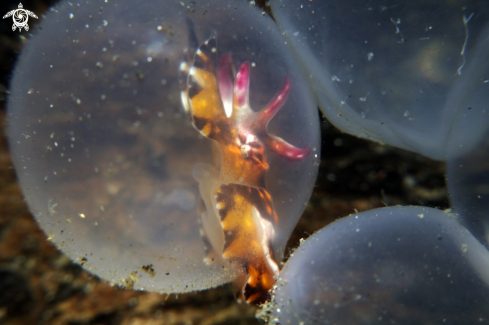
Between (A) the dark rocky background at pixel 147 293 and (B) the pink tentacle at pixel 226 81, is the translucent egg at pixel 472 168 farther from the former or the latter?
(B) the pink tentacle at pixel 226 81

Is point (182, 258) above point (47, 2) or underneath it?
underneath

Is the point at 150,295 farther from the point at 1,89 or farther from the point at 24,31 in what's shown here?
the point at 24,31

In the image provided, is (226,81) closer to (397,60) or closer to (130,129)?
(130,129)

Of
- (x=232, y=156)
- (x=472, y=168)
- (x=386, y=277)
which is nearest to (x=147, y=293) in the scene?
(x=232, y=156)

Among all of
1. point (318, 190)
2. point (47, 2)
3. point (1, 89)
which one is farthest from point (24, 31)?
point (318, 190)

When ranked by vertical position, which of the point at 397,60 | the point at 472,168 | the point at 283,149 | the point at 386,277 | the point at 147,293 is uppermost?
the point at 397,60

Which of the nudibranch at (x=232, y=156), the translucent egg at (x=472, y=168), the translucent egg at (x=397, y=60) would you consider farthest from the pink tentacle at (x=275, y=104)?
the translucent egg at (x=472, y=168)

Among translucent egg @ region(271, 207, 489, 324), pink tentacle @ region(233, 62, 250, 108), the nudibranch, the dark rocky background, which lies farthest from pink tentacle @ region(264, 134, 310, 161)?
the dark rocky background
